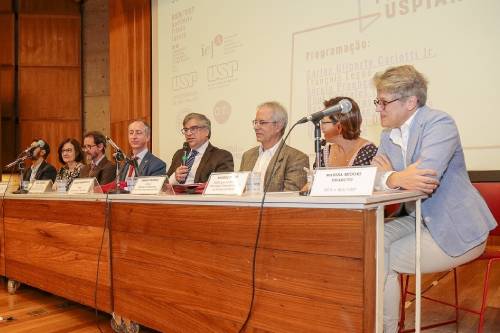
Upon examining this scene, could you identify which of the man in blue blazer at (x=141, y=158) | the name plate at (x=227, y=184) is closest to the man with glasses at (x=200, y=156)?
the man in blue blazer at (x=141, y=158)

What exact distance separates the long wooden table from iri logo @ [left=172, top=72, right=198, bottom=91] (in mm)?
2255

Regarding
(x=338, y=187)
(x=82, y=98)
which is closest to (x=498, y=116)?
(x=338, y=187)

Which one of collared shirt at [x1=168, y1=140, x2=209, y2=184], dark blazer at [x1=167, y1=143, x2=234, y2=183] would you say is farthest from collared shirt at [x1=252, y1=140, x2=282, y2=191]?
collared shirt at [x1=168, y1=140, x2=209, y2=184]

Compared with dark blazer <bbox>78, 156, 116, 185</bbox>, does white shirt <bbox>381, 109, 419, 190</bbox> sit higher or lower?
higher

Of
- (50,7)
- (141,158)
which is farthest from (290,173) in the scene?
(50,7)

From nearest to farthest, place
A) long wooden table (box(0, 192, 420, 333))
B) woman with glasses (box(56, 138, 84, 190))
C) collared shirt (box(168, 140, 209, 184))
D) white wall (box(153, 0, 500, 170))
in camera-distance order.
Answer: long wooden table (box(0, 192, 420, 333)), white wall (box(153, 0, 500, 170)), collared shirt (box(168, 140, 209, 184)), woman with glasses (box(56, 138, 84, 190))

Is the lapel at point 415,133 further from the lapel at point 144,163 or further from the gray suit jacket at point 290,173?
the lapel at point 144,163

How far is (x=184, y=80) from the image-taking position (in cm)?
439

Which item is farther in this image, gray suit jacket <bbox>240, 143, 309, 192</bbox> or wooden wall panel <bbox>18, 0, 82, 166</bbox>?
wooden wall panel <bbox>18, 0, 82, 166</bbox>

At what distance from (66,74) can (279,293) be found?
228 inches

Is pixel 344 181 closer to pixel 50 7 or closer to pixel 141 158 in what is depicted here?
pixel 141 158

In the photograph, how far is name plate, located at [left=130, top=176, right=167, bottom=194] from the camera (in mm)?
1832

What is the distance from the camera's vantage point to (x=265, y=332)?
1344mm

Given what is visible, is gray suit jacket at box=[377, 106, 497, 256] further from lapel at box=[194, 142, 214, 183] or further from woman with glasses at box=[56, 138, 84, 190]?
woman with glasses at box=[56, 138, 84, 190]
